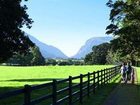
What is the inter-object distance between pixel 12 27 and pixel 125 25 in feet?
137

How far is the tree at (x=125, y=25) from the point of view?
6506cm

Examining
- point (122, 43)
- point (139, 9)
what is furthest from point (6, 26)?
point (122, 43)

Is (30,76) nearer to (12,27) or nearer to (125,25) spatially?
(125,25)

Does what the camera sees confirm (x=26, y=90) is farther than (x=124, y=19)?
No

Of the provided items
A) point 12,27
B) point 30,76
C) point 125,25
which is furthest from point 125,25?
point 12,27

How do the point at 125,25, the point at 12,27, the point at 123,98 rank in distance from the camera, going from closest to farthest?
the point at 123,98
the point at 12,27
the point at 125,25

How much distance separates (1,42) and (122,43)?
4719cm

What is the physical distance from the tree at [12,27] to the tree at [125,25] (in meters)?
32.0

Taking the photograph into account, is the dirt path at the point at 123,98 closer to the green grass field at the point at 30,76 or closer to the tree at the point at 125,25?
the green grass field at the point at 30,76

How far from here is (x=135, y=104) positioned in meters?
19.4

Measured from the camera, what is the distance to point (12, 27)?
2942 cm

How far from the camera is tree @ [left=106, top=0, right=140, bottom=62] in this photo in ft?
213

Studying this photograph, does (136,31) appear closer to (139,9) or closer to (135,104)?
(139,9)

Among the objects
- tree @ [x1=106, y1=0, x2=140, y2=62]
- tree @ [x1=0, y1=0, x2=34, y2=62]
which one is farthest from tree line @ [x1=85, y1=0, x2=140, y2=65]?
tree @ [x1=0, y1=0, x2=34, y2=62]
